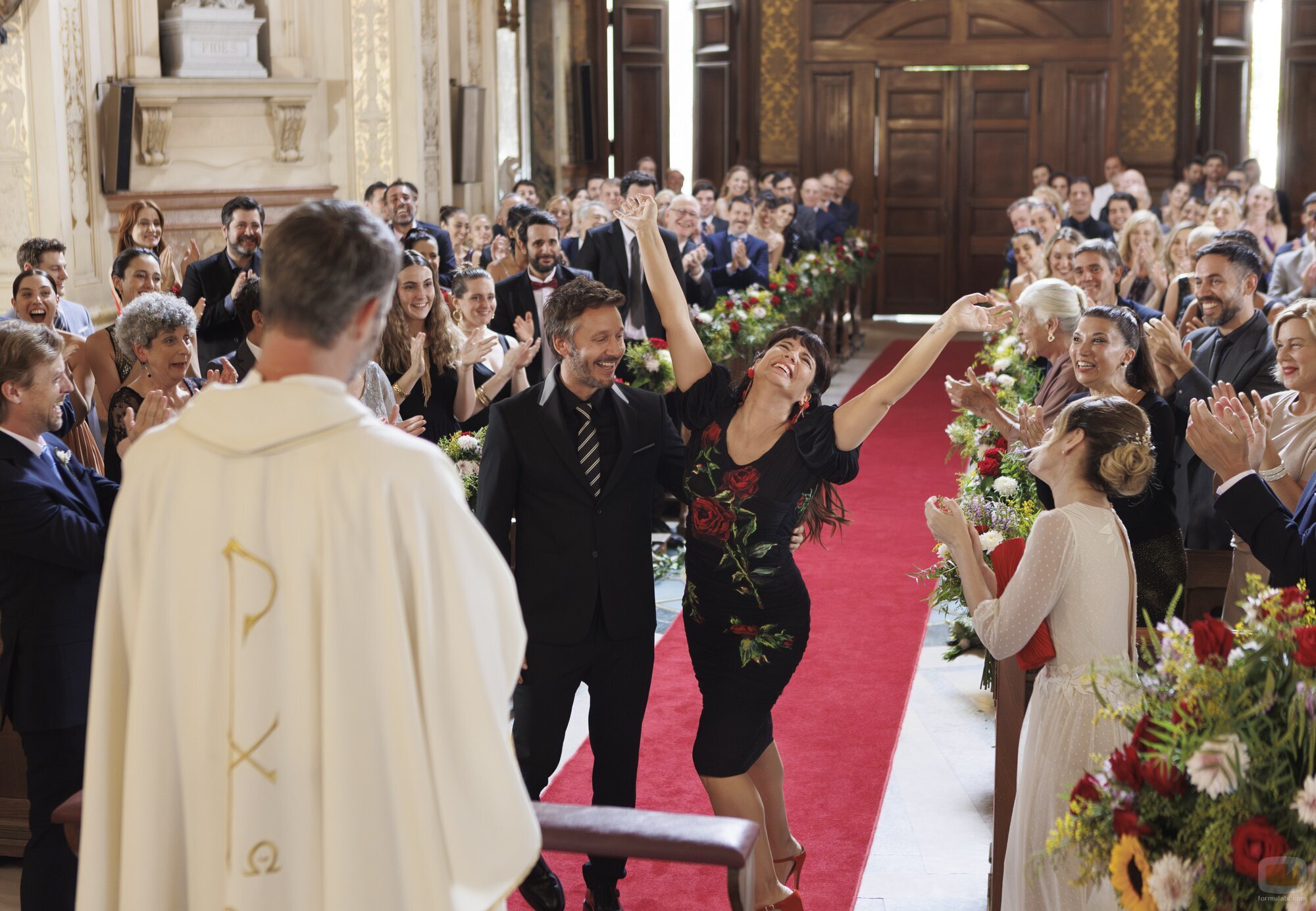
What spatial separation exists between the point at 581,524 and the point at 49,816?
5.10ft

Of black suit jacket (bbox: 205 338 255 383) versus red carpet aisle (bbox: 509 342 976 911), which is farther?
black suit jacket (bbox: 205 338 255 383)

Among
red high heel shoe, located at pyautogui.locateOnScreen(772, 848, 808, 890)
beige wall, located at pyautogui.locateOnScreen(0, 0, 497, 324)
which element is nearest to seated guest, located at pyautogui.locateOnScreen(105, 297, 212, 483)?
red high heel shoe, located at pyautogui.locateOnScreen(772, 848, 808, 890)

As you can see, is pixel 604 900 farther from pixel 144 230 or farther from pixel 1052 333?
pixel 144 230

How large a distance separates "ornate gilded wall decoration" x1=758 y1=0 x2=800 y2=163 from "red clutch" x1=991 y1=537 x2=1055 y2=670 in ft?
52.0

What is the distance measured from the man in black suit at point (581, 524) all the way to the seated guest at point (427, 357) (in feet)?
5.95

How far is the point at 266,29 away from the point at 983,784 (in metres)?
9.16

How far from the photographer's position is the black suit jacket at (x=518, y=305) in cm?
751

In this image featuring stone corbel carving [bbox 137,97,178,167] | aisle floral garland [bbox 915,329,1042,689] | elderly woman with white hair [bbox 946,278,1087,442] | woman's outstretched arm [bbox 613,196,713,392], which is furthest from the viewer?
stone corbel carving [bbox 137,97,178,167]

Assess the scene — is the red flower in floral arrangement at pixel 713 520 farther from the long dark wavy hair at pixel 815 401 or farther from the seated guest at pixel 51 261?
the seated guest at pixel 51 261

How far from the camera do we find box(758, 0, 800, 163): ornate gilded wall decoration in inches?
739

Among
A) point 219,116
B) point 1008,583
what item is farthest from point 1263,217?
point 1008,583

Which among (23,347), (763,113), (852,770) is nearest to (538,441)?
(23,347)

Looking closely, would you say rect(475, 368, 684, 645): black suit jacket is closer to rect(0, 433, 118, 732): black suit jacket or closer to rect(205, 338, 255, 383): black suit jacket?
rect(0, 433, 118, 732): black suit jacket

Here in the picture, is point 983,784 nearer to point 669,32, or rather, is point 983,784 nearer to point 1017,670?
point 1017,670
